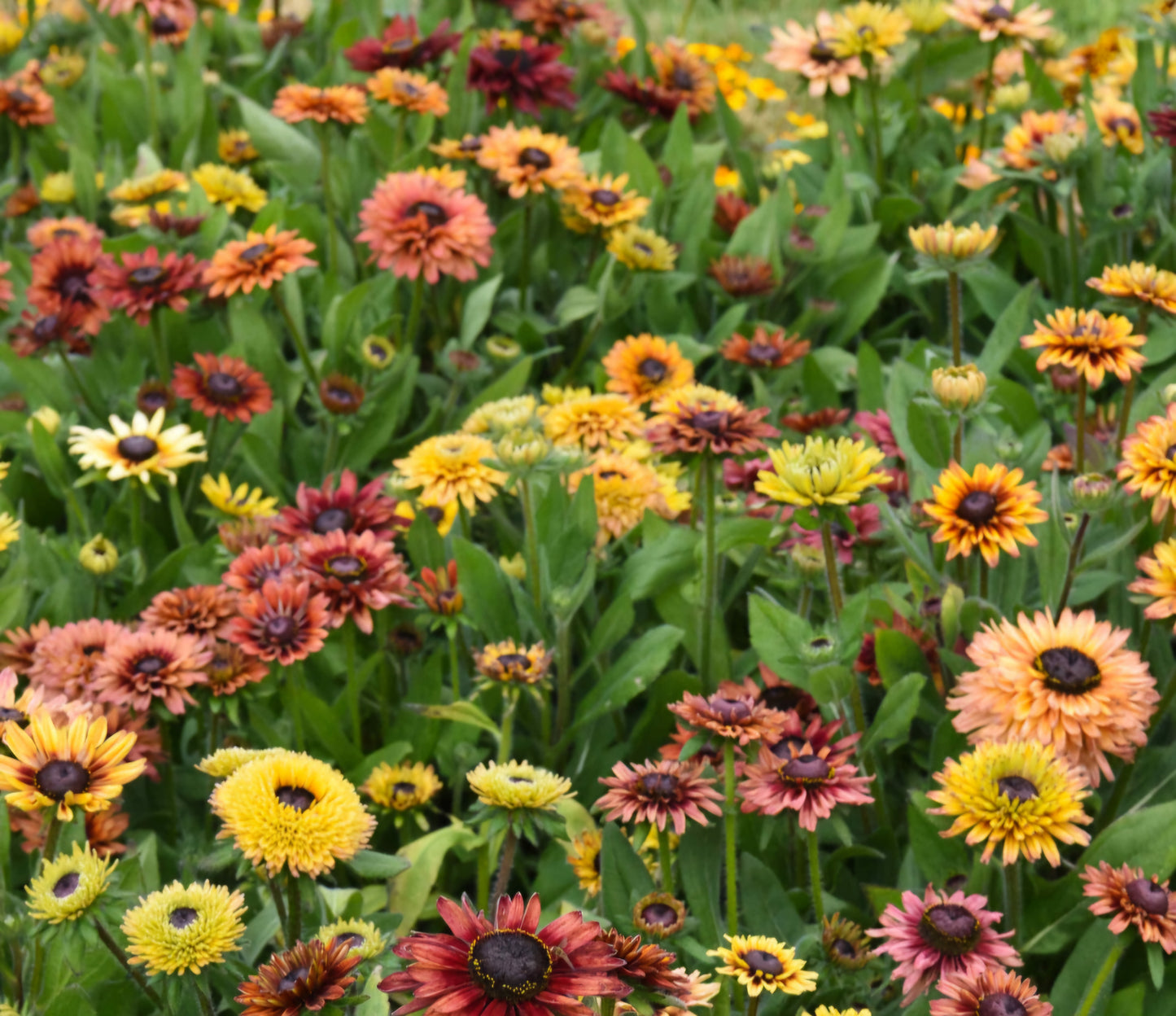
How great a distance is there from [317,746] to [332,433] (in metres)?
0.81

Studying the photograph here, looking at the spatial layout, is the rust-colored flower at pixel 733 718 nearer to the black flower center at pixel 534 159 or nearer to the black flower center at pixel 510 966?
the black flower center at pixel 510 966

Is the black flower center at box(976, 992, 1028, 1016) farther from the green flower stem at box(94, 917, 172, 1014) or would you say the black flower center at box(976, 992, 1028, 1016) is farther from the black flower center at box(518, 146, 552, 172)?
the black flower center at box(518, 146, 552, 172)

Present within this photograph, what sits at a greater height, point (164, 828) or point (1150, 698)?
point (1150, 698)

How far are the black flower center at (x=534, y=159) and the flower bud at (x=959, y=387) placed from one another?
135cm

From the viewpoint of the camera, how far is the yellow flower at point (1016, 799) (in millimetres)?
1542

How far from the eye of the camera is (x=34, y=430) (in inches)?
101

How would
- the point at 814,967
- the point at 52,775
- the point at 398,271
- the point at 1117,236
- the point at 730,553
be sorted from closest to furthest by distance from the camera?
the point at 52,775
the point at 814,967
the point at 730,553
the point at 398,271
the point at 1117,236

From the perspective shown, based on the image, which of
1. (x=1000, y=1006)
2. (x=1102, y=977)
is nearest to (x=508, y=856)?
(x=1000, y=1006)

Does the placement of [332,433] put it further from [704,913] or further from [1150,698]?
[1150,698]

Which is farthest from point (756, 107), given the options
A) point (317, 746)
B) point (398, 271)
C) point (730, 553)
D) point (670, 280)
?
point (317, 746)

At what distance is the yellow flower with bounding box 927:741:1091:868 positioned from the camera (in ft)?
5.06

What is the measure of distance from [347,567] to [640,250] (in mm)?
1337

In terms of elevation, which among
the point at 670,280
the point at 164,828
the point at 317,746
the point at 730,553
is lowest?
the point at 164,828

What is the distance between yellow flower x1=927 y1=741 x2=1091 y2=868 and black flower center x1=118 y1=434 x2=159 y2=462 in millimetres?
1466
